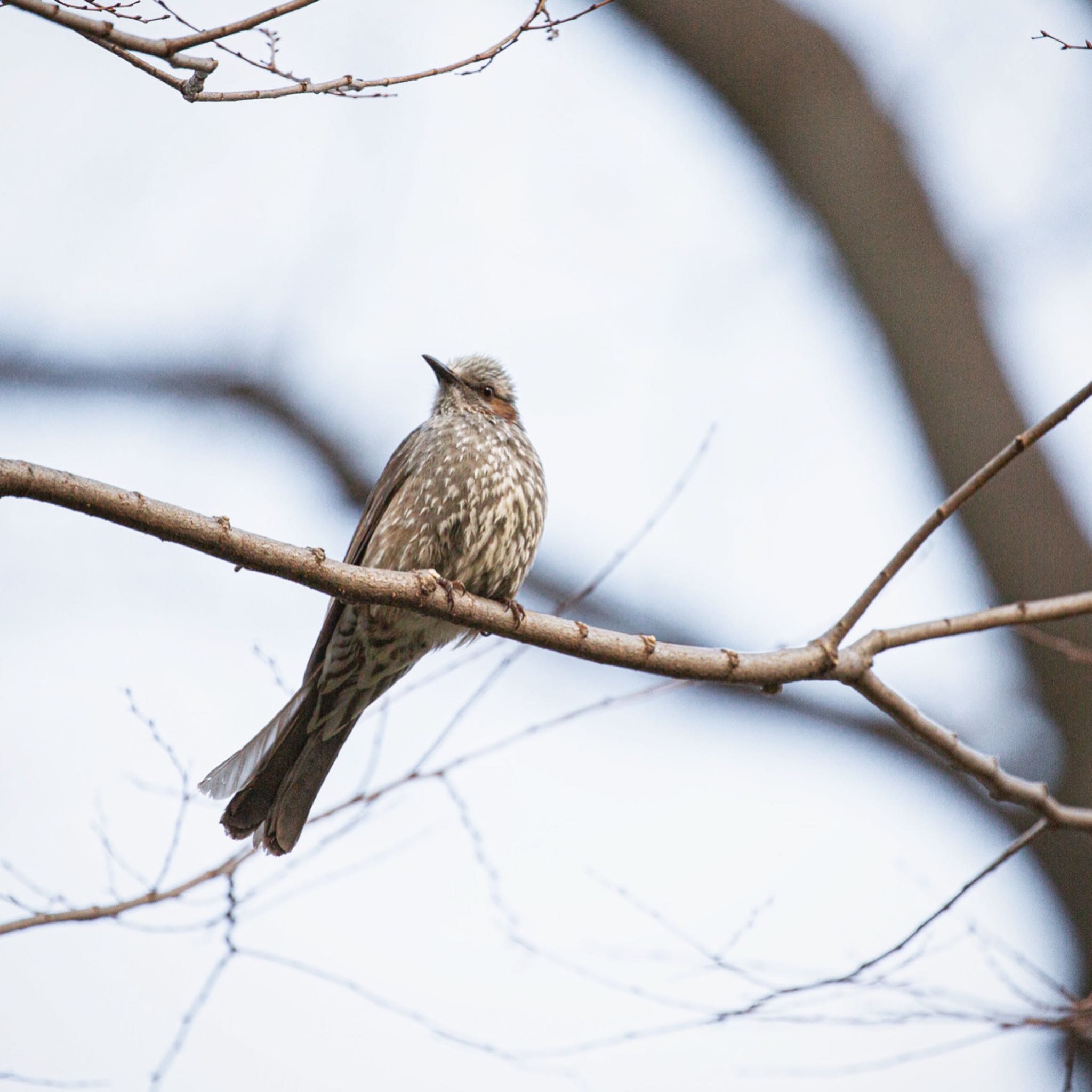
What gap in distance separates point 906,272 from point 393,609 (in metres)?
3.29

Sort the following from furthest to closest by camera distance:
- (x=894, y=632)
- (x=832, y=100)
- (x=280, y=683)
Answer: (x=832, y=100) → (x=280, y=683) → (x=894, y=632)

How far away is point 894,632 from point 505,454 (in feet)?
6.29

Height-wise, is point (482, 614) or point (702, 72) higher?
point (702, 72)

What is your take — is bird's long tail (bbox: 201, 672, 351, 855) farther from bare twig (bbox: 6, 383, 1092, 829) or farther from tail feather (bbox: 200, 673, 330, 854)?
bare twig (bbox: 6, 383, 1092, 829)

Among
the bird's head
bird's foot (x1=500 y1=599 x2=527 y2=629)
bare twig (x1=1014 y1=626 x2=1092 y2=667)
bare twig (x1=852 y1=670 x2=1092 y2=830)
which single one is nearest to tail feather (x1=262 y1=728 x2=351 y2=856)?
bird's foot (x1=500 y1=599 x2=527 y2=629)

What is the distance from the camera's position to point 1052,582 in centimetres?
555

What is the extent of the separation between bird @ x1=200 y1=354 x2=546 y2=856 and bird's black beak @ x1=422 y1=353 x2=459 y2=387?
525 mm

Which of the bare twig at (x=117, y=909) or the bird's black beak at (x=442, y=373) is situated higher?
the bird's black beak at (x=442, y=373)

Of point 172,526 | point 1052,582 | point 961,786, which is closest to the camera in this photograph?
point 172,526

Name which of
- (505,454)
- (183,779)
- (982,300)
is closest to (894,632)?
(505,454)

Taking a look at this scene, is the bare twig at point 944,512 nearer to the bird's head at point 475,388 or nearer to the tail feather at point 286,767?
the tail feather at point 286,767

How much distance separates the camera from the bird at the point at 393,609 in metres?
4.27

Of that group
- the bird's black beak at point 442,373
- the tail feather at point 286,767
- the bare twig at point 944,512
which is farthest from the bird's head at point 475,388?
the bare twig at point 944,512

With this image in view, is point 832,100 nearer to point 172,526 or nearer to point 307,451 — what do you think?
point 307,451
